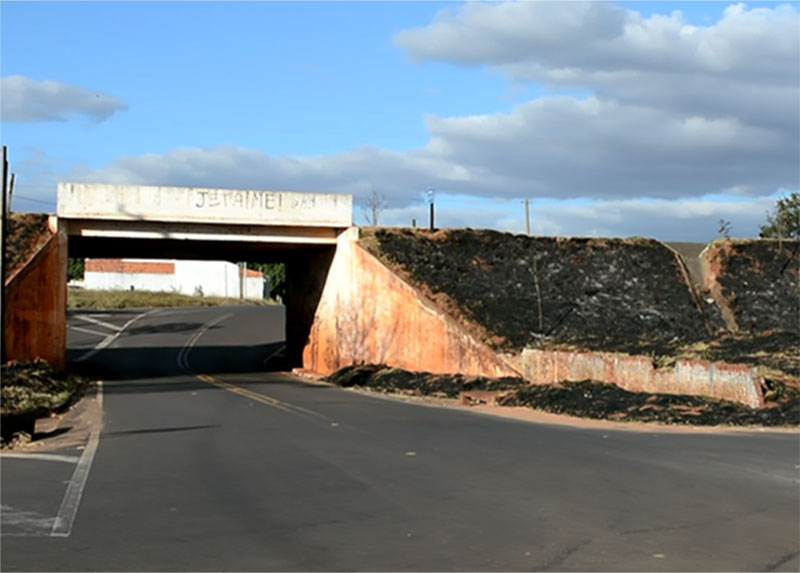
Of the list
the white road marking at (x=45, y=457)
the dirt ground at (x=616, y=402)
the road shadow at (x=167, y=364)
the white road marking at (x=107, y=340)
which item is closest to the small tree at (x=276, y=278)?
the white road marking at (x=107, y=340)

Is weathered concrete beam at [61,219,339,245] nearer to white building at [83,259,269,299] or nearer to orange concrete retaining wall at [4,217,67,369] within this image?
orange concrete retaining wall at [4,217,67,369]

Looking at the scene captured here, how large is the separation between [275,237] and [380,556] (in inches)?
1174

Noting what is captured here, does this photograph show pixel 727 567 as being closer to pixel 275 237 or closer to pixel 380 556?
pixel 380 556

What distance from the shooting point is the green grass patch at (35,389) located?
23453 mm

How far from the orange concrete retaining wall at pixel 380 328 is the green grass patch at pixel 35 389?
9.55 metres

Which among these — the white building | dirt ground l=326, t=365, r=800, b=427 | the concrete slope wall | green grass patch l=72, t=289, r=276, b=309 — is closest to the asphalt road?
dirt ground l=326, t=365, r=800, b=427

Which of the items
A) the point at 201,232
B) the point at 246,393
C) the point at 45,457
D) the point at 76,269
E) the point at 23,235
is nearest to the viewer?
the point at 45,457

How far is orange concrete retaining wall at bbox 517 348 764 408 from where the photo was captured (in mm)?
22328

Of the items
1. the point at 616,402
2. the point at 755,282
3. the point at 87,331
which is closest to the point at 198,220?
the point at 616,402

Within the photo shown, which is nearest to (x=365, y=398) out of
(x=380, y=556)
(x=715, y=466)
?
(x=715, y=466)

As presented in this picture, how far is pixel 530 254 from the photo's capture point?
40.3m

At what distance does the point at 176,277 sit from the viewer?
4793 inches

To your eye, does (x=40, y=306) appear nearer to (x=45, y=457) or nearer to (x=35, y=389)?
(x=35, y=389)

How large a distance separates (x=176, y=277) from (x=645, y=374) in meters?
102
